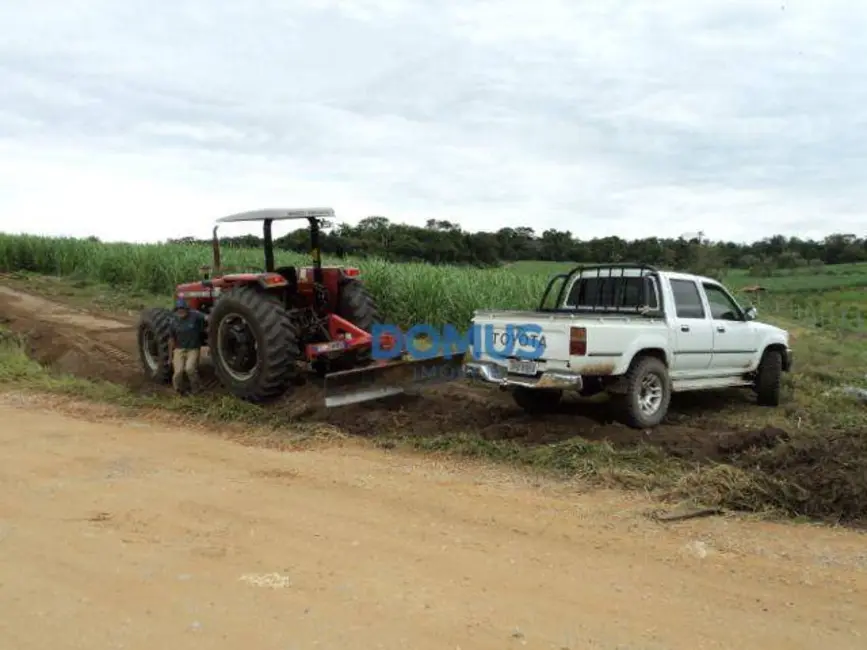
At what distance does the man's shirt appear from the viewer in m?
9.66

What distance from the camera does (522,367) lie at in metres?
7.89

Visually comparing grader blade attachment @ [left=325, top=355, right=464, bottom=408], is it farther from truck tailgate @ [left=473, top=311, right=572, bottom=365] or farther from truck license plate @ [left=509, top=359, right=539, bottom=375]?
truck license plate @ [left=509, top=359, right=539, bottom=375]

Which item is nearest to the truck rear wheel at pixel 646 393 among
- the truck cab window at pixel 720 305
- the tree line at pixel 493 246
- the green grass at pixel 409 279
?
the truck cab window at pixel 720 305

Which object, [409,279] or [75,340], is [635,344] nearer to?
[409,279]

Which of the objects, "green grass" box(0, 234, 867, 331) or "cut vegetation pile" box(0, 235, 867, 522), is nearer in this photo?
"cut vegetation pile" box(0, 235, 867, 522)

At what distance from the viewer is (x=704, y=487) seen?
A: 5.78 meters

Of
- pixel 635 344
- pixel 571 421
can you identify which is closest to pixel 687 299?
pixel 635 344

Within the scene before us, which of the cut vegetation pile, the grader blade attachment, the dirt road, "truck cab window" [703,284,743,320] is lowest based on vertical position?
the dirt road

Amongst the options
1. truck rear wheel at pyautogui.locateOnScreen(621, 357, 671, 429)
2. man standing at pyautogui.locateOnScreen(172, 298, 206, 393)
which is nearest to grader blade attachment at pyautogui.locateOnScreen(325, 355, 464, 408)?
truck rear wheel at pyautogui.locateOnScreen(621, 357, 671, 429)

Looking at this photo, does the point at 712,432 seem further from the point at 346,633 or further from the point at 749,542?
the point at 346,633

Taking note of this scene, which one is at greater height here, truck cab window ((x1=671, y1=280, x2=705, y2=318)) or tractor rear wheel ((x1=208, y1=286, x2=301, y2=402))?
truck cab window ((x1=671, y1=280, x2=705, y2=318))

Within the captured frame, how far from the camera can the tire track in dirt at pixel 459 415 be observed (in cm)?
727

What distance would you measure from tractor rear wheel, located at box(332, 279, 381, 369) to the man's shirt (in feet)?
5.57

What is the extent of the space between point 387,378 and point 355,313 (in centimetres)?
139
